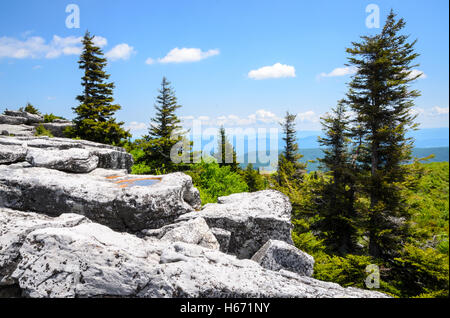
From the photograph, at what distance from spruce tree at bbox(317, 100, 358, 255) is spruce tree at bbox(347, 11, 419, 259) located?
1.52m

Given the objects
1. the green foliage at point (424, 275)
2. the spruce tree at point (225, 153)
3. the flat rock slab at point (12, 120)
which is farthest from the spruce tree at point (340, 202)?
the flat rock slab at point (12, 120)

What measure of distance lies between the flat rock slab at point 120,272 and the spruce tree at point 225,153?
35.3 metres

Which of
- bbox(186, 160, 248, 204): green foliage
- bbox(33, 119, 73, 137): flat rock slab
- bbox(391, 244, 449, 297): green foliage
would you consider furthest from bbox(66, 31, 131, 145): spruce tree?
bbox(391, 244, 449, 297): green foliage

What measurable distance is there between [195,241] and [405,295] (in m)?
14.1

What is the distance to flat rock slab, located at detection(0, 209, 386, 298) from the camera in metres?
3.89

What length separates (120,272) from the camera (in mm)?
4000

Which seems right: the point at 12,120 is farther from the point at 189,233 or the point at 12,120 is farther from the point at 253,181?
the point at 253,181

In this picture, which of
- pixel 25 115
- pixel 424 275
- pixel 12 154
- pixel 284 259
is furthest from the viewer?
pixel 25 115

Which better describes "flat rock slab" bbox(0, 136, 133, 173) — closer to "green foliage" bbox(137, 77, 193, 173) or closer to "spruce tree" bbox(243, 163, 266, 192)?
"green foliage" bbox(137, 77, 193, 173)

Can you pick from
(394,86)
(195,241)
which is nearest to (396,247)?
(394,86)

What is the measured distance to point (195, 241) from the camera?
611cm

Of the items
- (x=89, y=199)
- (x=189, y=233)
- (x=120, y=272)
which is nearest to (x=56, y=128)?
(x=89, y=199)

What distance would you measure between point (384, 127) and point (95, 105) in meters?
29.7
